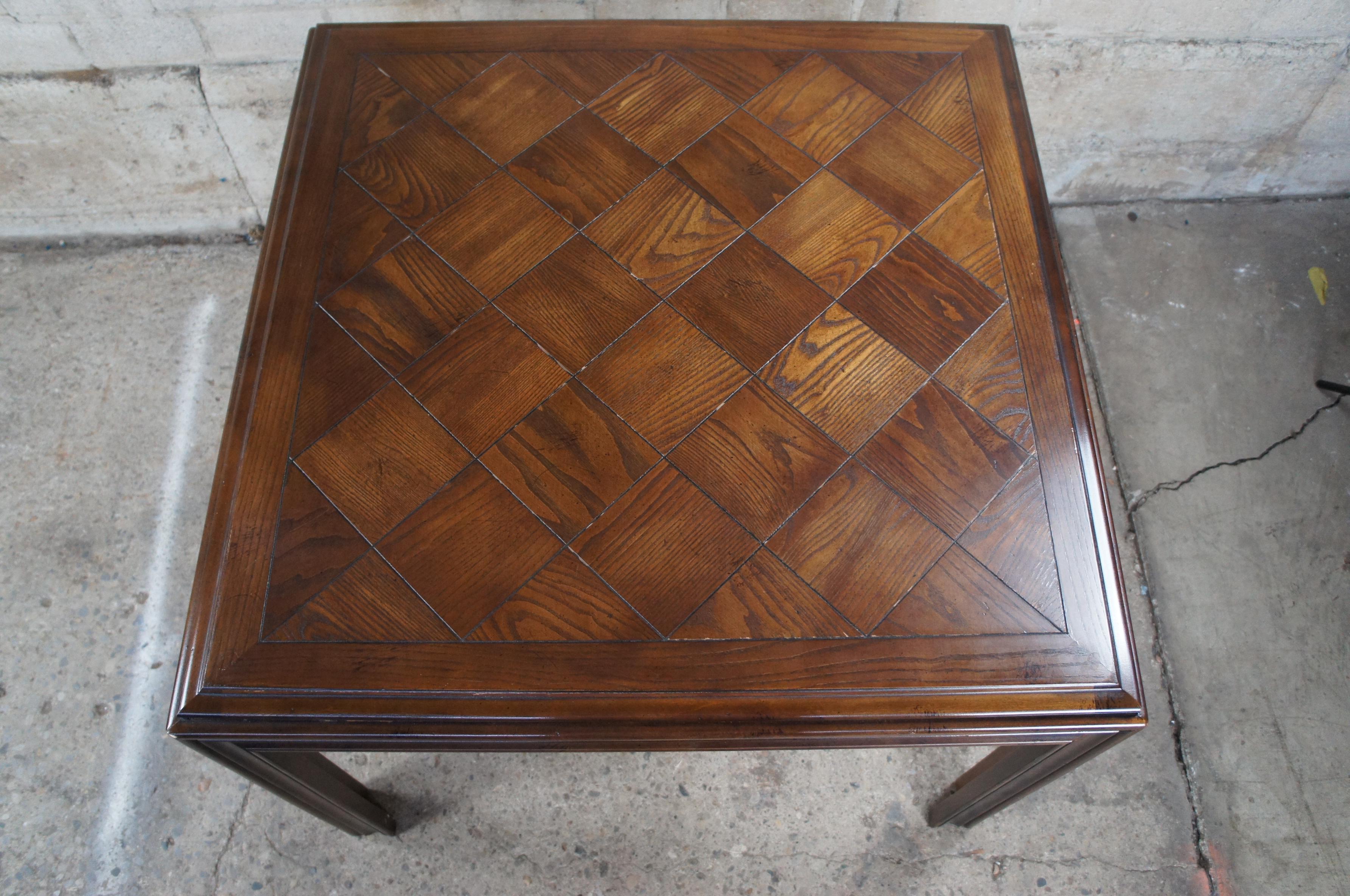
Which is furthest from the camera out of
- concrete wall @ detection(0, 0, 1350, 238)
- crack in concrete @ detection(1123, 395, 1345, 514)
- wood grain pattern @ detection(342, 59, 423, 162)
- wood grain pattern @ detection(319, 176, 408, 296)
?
crack in concrete @ detection(1123, 395, 1345, 514)

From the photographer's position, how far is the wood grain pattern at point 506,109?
1.35 meters

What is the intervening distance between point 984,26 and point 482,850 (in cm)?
174

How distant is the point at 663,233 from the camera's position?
1271mm

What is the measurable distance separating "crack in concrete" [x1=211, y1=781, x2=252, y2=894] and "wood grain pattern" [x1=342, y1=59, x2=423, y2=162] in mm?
1139

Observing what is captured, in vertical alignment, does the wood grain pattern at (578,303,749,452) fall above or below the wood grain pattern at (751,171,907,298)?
below

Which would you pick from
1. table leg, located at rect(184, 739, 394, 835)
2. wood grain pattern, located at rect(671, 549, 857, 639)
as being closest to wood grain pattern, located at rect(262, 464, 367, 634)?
table leg, located at rect(184, 739, 394, 835)

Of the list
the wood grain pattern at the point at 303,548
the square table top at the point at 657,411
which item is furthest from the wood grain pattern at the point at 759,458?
the wood grain pattern at the point at 303,548

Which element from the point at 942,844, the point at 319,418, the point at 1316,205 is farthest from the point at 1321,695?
the point at 319,418

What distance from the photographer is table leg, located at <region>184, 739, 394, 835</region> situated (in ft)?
3.46

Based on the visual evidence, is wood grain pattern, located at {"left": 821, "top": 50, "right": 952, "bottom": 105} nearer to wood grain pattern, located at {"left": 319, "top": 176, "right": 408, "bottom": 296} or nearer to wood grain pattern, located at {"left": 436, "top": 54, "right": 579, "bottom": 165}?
wood grain pattern, located at {"left": 436, "top": 54, "right": 579, "bottom": 165}

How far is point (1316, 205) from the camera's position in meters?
2.28

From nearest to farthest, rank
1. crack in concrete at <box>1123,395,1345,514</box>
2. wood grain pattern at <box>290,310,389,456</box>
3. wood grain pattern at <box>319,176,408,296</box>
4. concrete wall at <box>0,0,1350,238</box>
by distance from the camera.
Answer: wood grain pattern at <box>290,310,389,456</box>, wood grain pattern at <box>319,176,408,296</box>, concrete wall at <box>0,0,1350,238</box>, crack in concrete at <box>1123,395,1345,514</box>

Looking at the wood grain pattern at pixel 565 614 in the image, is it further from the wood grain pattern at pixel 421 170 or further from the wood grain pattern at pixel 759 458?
the wood grain pattern at pixel 421 170

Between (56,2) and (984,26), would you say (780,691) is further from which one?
(56,2)
